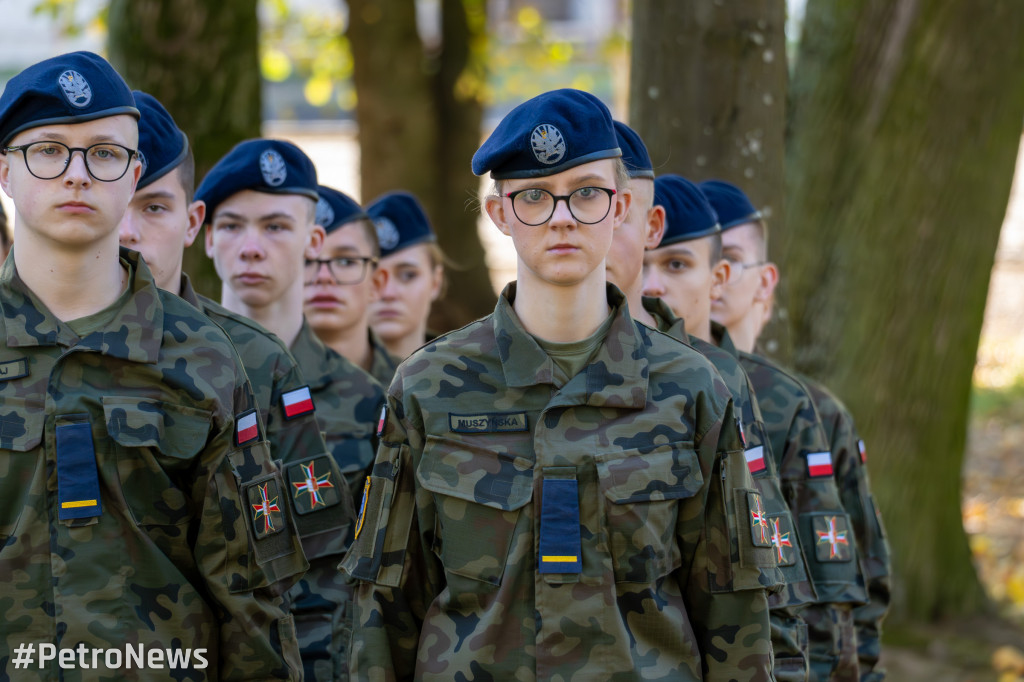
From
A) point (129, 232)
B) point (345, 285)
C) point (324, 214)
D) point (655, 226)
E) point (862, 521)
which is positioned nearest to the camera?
point (129, 232)

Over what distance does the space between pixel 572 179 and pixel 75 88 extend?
Result: 1.19m

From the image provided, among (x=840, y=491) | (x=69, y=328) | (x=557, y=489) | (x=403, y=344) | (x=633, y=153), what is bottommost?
(x=840, y=491)

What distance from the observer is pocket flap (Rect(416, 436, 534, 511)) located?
2707 mm

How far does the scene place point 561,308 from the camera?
2830mm

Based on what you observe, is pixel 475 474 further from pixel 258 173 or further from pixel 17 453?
pixel 258 173

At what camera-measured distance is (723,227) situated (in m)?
4.68

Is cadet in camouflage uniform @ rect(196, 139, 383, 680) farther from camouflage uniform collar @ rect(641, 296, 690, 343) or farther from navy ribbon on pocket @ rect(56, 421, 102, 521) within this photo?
navy ribbon on pocket @ rect(56, 421, 102, 521)

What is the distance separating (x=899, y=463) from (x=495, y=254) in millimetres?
12919

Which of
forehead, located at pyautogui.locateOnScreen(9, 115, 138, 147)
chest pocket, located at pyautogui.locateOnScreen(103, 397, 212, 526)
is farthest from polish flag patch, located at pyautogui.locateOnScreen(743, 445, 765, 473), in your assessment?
forehead, located at pyautogui.locateOnScreen(9, 115, 138, 147)

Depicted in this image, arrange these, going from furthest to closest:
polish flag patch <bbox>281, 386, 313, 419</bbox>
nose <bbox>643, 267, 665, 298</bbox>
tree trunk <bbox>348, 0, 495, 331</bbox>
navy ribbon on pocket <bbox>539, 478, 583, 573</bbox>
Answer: tree trunk <bbox>348, 0, 495, 331</bbox> → nose <bbox>643, 267, 665, 298</bbox> → polish flag patch <bbox>281, 386, 313, 419</bbox> → navy ribbon on pocket <bbox>539, 478, 583, 573</bbox>

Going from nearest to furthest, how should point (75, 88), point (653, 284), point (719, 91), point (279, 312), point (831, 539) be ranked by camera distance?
1. point (75, 88)
2. point (831, 539)
3. point (653, 284)
4. point (279, 312)
5. point (719, 91)

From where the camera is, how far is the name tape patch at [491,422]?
2.76 m

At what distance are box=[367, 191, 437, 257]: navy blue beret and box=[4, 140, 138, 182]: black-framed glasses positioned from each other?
9.06 feet

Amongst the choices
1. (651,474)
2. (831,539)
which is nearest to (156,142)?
(651,474)
